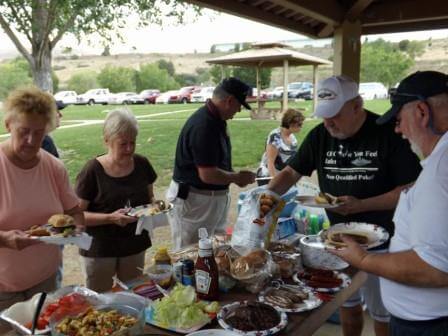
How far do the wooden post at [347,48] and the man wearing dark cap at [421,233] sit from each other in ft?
9.02

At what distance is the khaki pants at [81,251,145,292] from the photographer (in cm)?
240

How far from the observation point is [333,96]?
227 cm

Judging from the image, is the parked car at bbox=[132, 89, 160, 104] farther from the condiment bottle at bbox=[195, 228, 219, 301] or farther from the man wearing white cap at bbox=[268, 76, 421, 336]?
the condiment bottle at bbox=[195, 228, 219, 301]

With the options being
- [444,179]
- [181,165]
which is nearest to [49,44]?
[181,165]

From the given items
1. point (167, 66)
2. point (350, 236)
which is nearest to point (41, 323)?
point (350, 236)

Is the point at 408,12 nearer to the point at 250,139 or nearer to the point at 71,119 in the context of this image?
the point at 250,139

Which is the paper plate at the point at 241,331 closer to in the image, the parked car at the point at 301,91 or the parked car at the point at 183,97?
the parked car at the point at 183,97

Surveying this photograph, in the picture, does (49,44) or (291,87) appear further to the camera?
(291,87)

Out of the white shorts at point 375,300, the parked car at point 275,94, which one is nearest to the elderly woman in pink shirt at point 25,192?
the white shorts at point 375,300

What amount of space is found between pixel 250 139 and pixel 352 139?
1070 centimetres

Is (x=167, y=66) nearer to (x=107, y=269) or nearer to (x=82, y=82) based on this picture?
(x=82, y=82)

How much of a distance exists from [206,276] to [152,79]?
113 ft

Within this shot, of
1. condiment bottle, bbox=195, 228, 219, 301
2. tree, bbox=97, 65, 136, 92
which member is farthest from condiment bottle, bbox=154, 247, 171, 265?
tree, bbox=97, 65, 136, 92

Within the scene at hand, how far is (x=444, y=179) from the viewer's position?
125 cm
